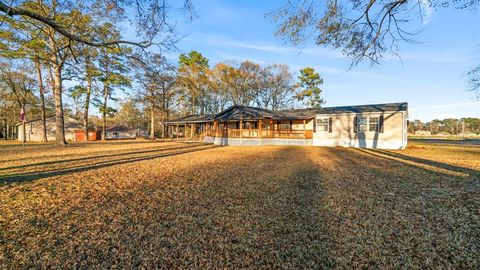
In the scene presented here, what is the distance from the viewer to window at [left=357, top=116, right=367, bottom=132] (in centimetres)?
1889

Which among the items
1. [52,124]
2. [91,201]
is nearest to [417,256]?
[91,201]

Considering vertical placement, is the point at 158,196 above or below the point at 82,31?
below

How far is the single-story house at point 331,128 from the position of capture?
1770 centimetres

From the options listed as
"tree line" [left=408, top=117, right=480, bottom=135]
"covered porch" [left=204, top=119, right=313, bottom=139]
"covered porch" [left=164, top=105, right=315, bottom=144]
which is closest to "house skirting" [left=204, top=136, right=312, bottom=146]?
"covered porch" [left=164, top=105, right=315, bottom=144]

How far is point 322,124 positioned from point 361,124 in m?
3.36

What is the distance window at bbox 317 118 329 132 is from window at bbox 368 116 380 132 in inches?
141

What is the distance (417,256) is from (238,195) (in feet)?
10.8

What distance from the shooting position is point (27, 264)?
238 centimetres

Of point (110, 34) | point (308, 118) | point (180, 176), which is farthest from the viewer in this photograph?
point (308, 118)

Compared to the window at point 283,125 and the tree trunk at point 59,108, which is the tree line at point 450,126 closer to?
A: the window at point 283,125

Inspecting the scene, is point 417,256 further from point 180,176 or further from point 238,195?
point 180,176

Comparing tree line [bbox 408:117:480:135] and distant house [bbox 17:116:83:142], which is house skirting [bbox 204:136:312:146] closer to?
distant house [bbox 17:116:83:142]

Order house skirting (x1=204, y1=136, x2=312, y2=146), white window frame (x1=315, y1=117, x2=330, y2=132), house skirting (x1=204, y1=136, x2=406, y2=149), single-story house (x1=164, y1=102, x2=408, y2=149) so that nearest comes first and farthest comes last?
single-story house (x1=164, y1=102, x2=408, y2=149) < house skirting (x1=204, y1=136, x2=406, y2=149) < white window frame (x1=315, y1=117, x2=330, y2=132) < house skirting (x1=204, y1=136, x2=312, y2=146)

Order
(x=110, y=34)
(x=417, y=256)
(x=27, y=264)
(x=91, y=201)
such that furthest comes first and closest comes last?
(x=110, y=34) → (x=91, y=201) → (x=417, y=256) → (x=27, y=264)
